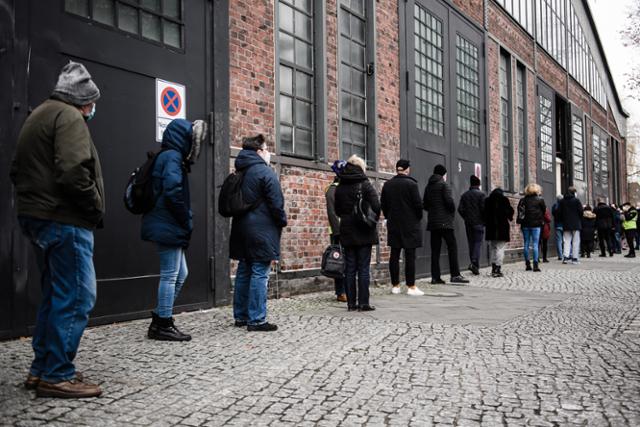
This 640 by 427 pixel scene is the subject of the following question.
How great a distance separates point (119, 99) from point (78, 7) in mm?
888

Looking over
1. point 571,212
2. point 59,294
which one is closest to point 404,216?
point 59,294

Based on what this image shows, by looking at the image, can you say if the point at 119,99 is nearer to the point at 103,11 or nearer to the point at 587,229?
the point at 103,11

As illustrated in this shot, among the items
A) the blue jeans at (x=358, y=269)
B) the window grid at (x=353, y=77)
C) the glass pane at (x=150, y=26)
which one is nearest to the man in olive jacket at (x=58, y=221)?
the glass pane at (x=150, y=26)

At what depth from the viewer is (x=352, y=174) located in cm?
755

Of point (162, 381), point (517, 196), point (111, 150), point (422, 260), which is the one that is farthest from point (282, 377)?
point (517, 196)

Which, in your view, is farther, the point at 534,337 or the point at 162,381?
the point at 534,337

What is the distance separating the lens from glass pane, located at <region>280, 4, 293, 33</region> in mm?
9234

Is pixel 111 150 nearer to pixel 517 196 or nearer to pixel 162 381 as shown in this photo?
pixel 162 381

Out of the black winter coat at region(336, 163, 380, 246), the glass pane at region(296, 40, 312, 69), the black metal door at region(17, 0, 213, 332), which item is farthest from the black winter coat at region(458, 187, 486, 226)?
the black metal door at region(17, 0, 213, 332)

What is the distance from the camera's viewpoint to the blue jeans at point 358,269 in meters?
7.43

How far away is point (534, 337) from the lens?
19.3ft

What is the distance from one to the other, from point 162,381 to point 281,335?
182 cm

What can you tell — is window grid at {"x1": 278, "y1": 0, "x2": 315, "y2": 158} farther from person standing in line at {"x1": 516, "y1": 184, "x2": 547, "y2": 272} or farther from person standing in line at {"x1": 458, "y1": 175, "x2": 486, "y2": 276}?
person standing in line at {"x1": 516, "y1": 184, "x2": 547, "y2": 272}

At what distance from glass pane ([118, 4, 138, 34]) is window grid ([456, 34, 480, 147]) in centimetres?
959
